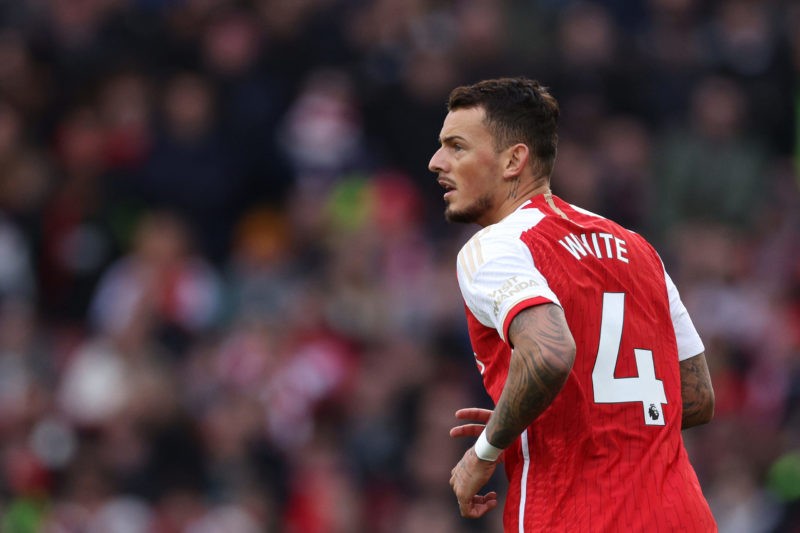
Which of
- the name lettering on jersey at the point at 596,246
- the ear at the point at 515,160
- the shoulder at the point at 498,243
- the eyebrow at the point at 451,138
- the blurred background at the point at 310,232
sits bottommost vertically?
the blurred background at the point at 310,232

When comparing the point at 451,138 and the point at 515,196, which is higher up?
the point at 451,138

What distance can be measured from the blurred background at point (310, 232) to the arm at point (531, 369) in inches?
208

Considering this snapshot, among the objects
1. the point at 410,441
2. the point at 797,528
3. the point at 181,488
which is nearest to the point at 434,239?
the point at 410,441

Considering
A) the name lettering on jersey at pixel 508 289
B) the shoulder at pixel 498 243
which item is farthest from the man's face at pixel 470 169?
the name lettering on jersey at pixel 508 289

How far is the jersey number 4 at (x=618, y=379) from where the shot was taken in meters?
4.18

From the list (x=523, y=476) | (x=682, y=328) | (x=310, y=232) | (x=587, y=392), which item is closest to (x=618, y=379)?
(x=587, y=392)

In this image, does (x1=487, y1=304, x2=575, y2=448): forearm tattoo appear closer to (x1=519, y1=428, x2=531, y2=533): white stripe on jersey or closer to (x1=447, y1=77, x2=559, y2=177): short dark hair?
(x1=519, y1=428, x2=531, y2=533): white stripe on jersey

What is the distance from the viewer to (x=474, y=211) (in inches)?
177

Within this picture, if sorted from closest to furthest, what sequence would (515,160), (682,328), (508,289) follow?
(508,289) < (515,160) < (682,328)

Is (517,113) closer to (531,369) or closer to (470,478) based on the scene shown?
(531,369)

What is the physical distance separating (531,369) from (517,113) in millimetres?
937

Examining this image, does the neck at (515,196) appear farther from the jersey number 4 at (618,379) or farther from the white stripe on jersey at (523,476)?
the white stripe on jersey at (523,476)

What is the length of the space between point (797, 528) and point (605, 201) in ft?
12.7

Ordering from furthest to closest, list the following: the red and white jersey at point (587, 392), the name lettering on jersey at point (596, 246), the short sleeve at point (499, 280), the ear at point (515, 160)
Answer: the ear at point (515, 160)
the name lettering on jersey at point (596, 246)
the red and white jersey at point (587, 392)
the short sleeve at point (499, 280)
